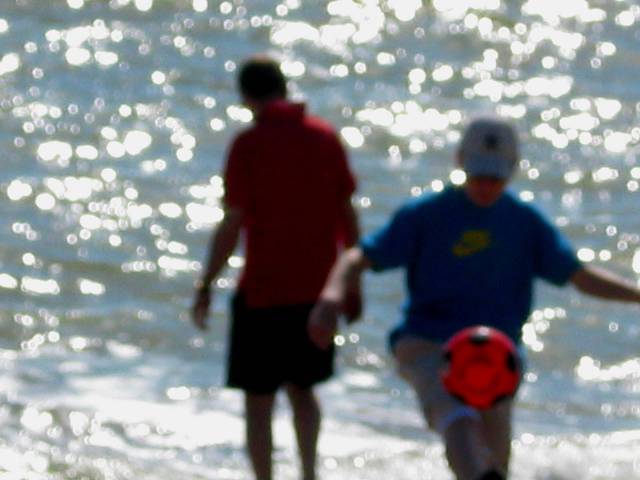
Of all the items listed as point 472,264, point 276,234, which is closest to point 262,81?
point 276,234

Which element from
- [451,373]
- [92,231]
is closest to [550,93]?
[92,231]

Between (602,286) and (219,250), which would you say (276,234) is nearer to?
(219,250)

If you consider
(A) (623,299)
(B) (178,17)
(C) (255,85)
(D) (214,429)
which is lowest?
(D) (214,429)

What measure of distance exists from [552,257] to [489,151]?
45cm

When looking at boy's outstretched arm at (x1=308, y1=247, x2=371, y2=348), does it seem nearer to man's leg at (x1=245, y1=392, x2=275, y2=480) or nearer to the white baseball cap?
the white baseball cap

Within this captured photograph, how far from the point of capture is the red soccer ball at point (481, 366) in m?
6.93

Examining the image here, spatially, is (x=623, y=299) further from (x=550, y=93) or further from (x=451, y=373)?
(x=550, y=93)

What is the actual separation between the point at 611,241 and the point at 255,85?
21.6 ft

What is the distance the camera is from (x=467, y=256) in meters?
7.44

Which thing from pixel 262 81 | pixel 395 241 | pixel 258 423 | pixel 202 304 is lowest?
pixel 258 423

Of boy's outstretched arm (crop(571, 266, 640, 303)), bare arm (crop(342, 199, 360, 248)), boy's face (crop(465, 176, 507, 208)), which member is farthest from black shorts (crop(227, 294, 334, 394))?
boy's outstretched arm (crop(571, 266, 640, 303))

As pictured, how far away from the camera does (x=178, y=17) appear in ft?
64.6

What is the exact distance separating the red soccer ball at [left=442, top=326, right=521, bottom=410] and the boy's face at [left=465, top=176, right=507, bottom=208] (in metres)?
0.52

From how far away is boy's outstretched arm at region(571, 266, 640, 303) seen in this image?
24.2 feet
